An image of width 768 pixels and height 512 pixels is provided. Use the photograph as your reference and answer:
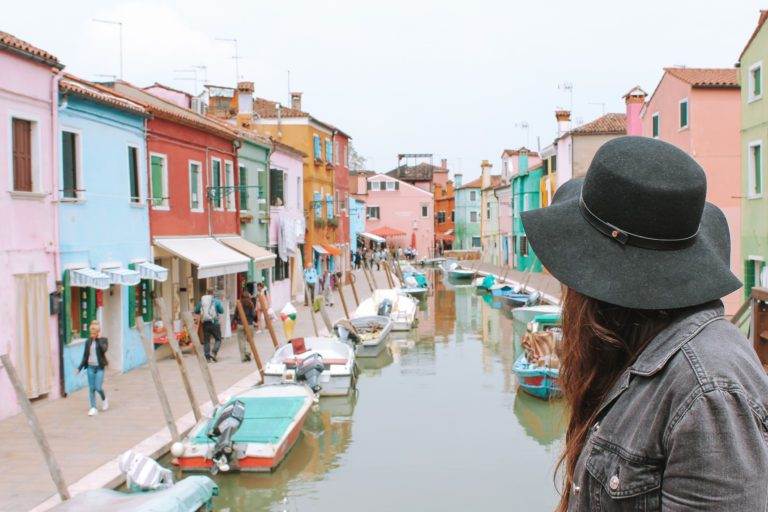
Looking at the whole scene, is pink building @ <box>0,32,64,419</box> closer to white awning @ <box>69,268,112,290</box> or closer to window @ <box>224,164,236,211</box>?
white awning @ <box>69,268,112,290</box>

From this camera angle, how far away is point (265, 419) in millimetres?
11789

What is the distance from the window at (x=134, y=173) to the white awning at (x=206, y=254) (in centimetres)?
131

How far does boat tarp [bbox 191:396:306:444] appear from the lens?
431 inches

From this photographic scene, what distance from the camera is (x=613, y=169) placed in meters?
1.66

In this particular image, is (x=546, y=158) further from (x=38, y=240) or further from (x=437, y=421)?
(x=38, y=240)

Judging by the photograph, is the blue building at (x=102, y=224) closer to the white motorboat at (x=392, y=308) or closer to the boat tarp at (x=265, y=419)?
the boat tarp at (x=265, y=419)

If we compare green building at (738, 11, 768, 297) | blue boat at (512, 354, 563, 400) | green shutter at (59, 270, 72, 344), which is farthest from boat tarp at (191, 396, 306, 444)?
green building at (738, 11, 768, 297)

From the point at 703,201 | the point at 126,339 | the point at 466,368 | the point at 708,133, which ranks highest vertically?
the point at 708,133

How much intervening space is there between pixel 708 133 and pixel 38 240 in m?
18.7

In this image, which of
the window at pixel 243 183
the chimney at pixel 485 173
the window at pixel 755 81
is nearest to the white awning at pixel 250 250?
the window at pixel 243 183

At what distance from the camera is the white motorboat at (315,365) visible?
14.7 metres

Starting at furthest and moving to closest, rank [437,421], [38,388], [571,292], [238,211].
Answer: [238,211] → [437,421] → [38,388] → [571,292]

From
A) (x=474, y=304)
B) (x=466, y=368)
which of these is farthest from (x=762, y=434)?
(x=474, y=304)

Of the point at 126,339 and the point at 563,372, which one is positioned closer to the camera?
the point at 563,372
